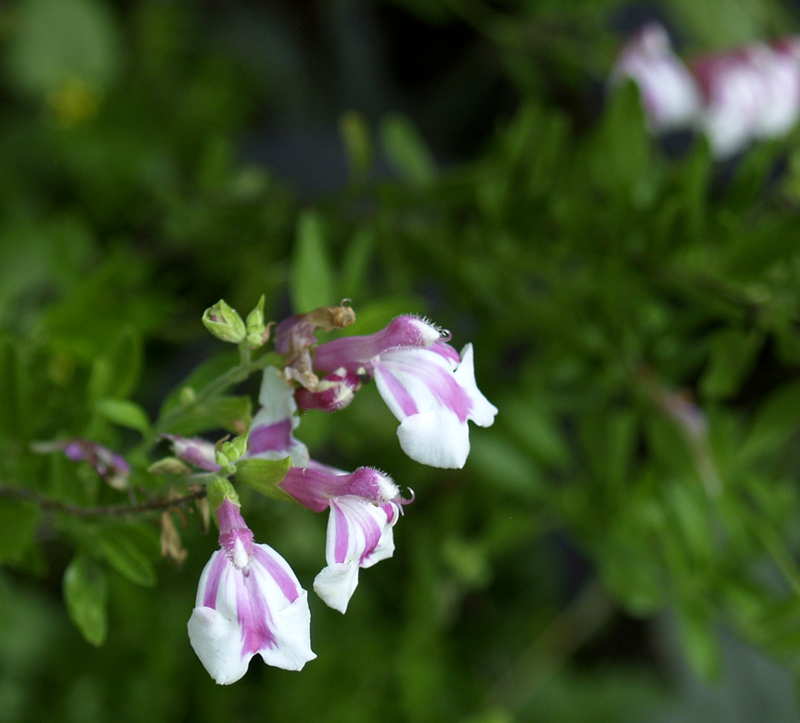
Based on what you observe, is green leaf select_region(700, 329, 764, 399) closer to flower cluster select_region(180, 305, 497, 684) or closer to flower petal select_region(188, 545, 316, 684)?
flower cluster select_region(180, 305, 497, 684)

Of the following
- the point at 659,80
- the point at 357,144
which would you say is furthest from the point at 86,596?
the point at 659,80

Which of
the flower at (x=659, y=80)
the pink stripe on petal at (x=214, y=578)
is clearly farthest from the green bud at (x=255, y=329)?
the flower at (x=659, y=80)

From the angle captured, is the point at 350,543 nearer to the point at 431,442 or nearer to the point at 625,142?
the point at 431,442

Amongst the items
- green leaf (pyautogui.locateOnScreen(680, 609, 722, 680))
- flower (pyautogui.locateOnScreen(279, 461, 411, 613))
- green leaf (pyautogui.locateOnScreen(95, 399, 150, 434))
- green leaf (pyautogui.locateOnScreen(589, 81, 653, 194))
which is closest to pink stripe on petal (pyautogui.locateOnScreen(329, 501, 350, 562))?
flower (pyautogui.locateOnScreen(279, 461, 411, 613))

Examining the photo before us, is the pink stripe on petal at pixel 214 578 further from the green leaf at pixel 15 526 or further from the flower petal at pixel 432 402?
the green leaf at pixel 15 526

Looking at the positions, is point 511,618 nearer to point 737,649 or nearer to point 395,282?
point 737,649

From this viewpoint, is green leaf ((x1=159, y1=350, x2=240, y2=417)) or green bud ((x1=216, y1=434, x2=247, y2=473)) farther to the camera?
green leaf ((x1=159, y1=350, x2=240, y2=417))

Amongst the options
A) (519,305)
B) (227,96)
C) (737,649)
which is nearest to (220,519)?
(519,305)

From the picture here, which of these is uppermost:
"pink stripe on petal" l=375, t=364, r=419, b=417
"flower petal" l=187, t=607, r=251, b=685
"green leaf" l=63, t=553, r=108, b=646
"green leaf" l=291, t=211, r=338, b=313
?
"pink stripe on petal" l=375, t=364, r=419, b=417
